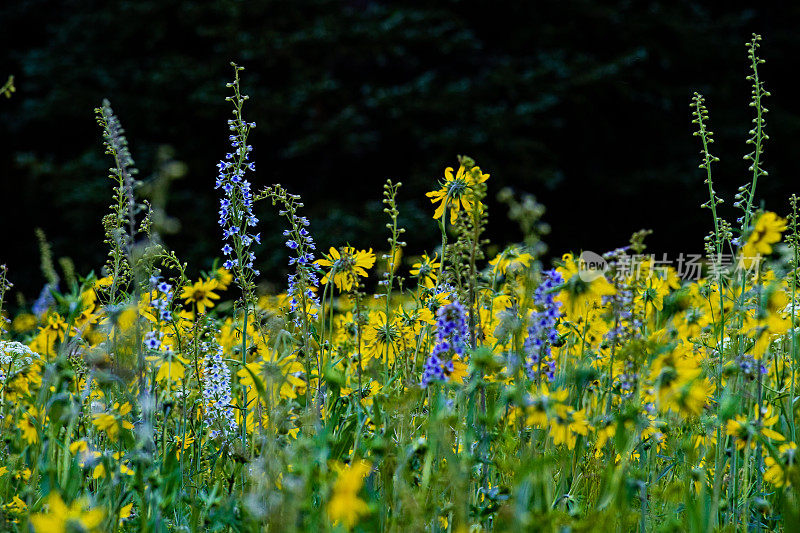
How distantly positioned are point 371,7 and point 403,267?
3.50m

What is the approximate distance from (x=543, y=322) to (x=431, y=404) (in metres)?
0.34

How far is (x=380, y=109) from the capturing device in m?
10.3

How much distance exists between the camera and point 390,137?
35.0 ft

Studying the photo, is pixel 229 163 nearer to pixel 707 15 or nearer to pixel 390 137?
pixel 390 137

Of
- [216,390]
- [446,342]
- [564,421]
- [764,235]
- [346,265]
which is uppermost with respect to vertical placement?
[764,235]

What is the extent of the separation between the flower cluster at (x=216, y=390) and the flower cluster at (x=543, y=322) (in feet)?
2.71

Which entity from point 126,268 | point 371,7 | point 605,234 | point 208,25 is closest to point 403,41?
point 371,7

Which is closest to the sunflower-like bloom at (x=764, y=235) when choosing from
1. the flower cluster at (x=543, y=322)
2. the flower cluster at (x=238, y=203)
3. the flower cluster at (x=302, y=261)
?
the flower cluster at (x=543, y=322)

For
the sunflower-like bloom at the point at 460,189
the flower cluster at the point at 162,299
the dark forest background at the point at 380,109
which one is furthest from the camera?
the dark forest background at the point at 380,109

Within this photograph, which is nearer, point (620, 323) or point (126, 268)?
point (620, 323)

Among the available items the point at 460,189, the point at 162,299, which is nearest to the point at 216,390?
the point at 162,299

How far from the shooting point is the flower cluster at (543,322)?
1.46 m

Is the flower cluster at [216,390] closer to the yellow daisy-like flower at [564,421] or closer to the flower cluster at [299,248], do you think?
the flower cluster at [299,248]

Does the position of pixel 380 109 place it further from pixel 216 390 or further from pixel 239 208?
pixel 216 390
